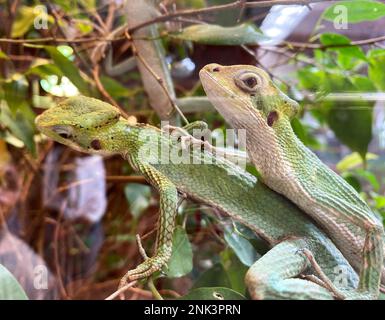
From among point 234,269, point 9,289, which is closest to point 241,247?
point 234,269

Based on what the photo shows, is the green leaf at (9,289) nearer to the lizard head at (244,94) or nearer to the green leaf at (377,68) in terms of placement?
the lizard head at (244,94)

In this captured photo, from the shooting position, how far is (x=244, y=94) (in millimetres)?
660

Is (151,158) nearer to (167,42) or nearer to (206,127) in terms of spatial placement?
(206,127)

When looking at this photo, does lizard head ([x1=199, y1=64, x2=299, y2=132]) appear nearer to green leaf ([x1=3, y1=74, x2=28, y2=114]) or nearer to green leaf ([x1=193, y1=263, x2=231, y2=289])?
green leaf ([x1=193, y1=263, x2=231, y2=289])

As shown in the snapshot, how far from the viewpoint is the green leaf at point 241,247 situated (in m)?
0.77

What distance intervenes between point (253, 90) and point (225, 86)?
39 millimetres

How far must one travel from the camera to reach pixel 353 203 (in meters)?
0.68

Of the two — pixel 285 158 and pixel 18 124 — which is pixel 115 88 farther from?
pixel 285 158

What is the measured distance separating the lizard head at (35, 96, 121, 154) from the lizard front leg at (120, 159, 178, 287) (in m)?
0.10

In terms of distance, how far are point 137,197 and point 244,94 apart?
1.80 feet

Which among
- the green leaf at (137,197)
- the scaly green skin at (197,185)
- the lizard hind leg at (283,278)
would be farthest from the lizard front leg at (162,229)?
the green leaf at (137,197)
